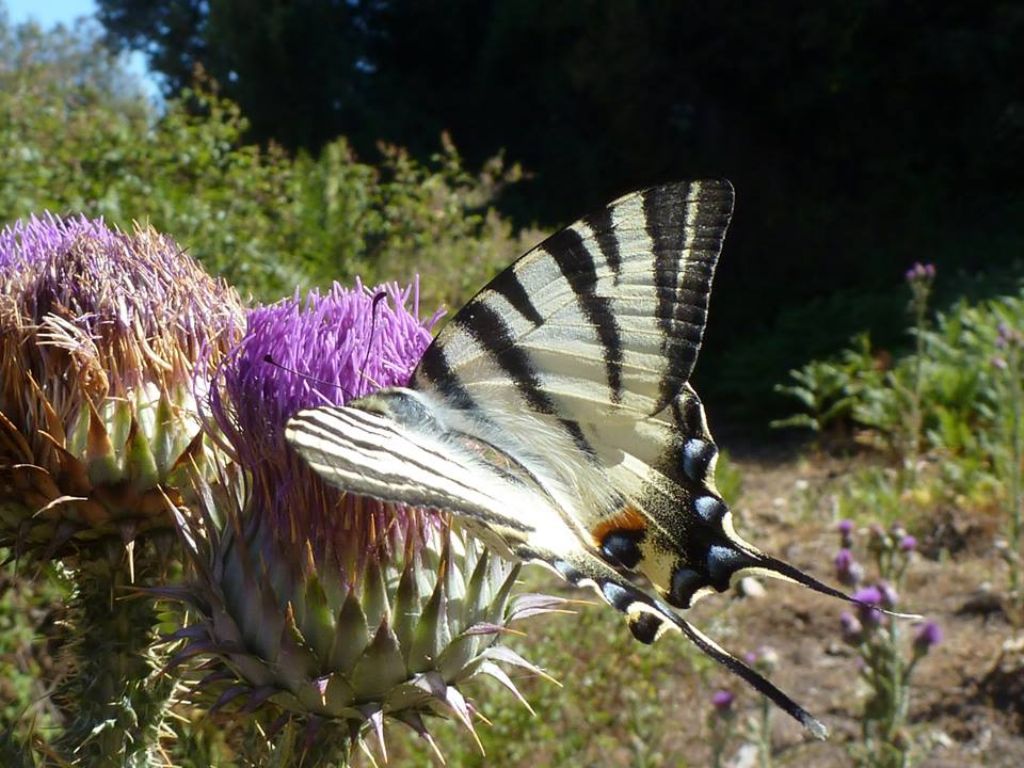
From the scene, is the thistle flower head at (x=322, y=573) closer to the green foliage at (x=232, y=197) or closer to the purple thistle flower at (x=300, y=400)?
the purple thistle flower at (x=300, y=400)

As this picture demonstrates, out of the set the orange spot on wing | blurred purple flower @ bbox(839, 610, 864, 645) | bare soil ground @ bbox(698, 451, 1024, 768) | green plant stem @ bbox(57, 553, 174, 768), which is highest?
the orange spot on wing

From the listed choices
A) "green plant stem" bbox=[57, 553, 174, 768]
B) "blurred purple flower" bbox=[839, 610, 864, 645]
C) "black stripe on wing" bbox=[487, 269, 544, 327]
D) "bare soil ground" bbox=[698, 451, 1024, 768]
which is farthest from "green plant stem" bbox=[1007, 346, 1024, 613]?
"green plant stem" bbox=[57, 553, 174, 768]

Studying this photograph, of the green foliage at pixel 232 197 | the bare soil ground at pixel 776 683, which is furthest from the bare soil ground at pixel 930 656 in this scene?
the green foliage at pixel 232 197

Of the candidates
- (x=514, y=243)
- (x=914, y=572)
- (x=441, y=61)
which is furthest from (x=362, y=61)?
(x=914, y=572)

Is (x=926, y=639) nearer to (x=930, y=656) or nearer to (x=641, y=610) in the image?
(x=641, y=610)

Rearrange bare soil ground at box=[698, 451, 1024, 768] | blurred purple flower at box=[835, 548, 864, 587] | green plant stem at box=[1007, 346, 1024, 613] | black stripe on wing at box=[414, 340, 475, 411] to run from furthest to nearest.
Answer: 1. green plant stem at box=[1007, 346, 1024, 613]
2. bare soil ground at box=[698, 451, 1024, 768]
3. blurred purple flower at box=[835, 548, 864, 587]
4. black stripe on wing at box=[414, 340, 475, 411]

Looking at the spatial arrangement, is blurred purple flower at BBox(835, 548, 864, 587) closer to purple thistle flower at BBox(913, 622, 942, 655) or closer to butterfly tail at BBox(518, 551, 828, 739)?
purple thistle flower at BBox(913, 622, 942, 655)
